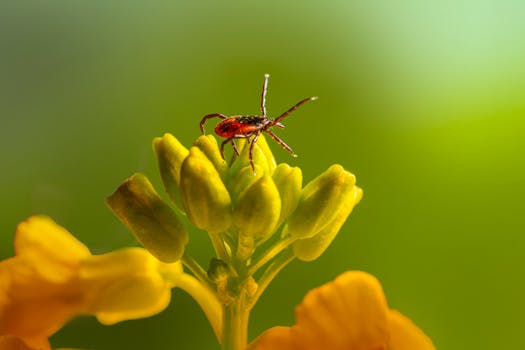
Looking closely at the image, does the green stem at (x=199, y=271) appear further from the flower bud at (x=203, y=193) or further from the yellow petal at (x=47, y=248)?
the yellow petal at (x=47, y=248)

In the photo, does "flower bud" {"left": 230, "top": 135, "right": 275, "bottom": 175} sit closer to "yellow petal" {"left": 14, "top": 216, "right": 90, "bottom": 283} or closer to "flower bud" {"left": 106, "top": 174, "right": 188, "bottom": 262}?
"flower bud" {"left": 106, "top": 174, "right": 188, "bottom": 262}

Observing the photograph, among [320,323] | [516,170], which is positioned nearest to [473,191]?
[516,170]

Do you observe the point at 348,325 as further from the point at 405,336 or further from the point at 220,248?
the point at 220,248

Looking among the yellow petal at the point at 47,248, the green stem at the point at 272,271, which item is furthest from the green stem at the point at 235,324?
the yellow petal at the point at 47,248

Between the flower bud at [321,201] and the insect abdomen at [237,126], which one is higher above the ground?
the insect abdomen at [237,126]

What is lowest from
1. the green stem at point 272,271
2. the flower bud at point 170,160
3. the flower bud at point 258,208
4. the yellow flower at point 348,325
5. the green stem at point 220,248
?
the yellow flower at point 348,325

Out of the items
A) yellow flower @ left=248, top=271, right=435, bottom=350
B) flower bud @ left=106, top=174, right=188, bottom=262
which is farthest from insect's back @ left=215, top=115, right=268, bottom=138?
yellow flower @ left=248, top=271, right=435, bottom=350

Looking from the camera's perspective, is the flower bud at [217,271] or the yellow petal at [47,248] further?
the yellow petal at [47,248]
